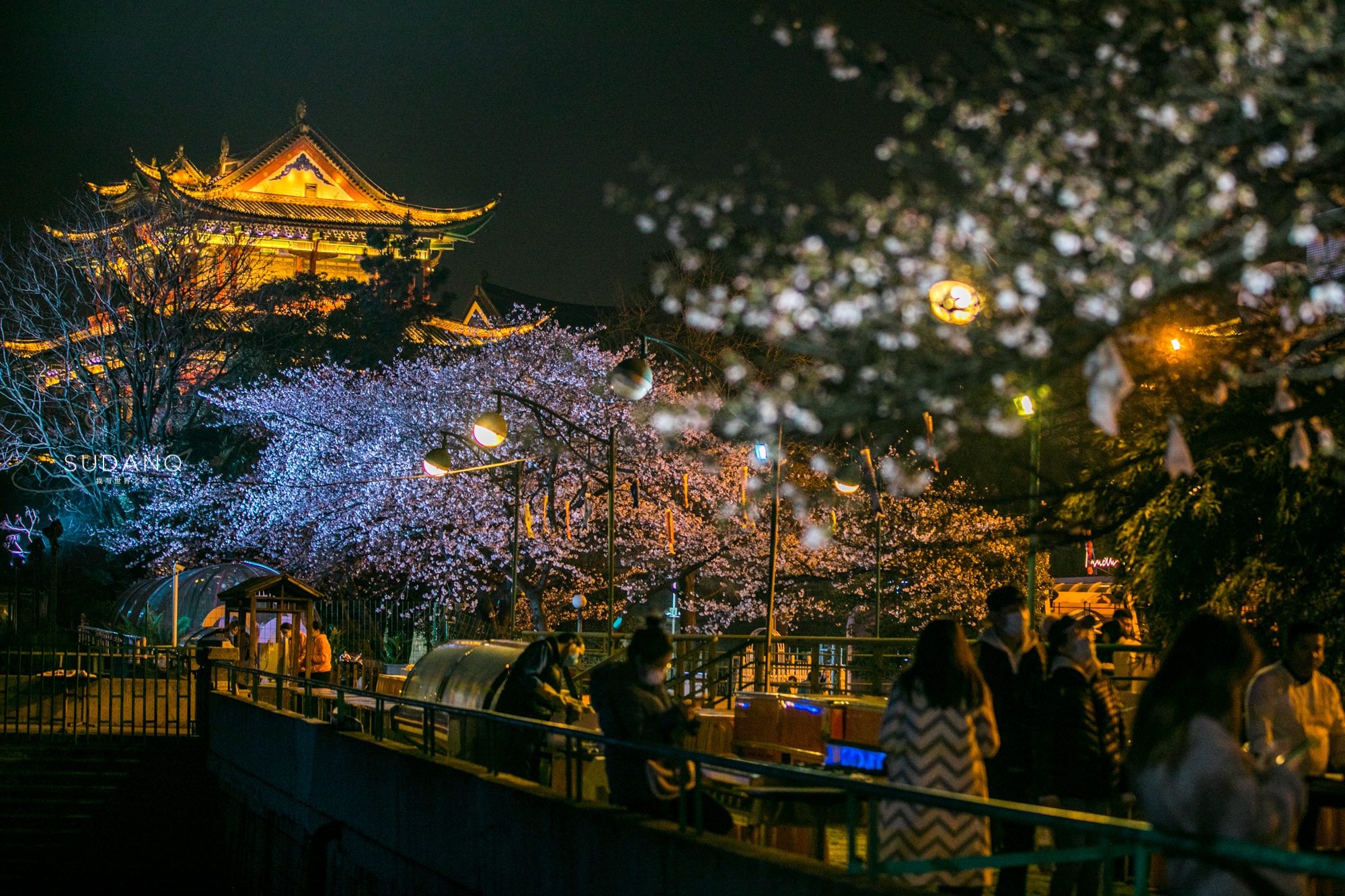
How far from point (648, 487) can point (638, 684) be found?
29.2 metres

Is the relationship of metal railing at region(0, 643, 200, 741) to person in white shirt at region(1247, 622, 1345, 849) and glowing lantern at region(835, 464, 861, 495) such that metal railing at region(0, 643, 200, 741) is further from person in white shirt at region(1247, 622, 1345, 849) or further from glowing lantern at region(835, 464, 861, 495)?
person in white shirt at region(1247, 622, 1345, 849)

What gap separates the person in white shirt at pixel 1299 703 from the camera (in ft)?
21.4

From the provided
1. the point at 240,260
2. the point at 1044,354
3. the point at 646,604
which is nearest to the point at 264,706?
the point at 1044,354

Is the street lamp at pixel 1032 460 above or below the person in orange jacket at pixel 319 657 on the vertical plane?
above

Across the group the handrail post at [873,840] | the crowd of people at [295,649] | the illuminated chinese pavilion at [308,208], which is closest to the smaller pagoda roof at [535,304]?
the illuminated chinese pavilion at [308,208]

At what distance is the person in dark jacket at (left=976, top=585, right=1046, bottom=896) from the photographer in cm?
671

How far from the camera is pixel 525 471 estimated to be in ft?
115

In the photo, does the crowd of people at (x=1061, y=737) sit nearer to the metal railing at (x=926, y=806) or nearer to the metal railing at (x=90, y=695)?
the metal railing at (x=926, y=806)

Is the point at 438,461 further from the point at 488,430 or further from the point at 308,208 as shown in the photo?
the point at 308,208

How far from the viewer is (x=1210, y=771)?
141 inches

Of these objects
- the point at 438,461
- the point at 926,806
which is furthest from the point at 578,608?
the point at 926,806

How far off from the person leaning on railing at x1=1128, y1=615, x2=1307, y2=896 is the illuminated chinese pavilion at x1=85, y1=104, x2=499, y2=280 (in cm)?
5838

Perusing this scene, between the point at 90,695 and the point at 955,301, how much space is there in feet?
47.9

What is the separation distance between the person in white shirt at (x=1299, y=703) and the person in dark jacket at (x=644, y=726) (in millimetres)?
2719
